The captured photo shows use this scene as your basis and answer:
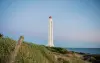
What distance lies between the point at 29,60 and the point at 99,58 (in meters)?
6.32

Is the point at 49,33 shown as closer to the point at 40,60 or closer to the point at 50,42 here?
the point at 50,42

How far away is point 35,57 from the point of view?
5809 millimetres

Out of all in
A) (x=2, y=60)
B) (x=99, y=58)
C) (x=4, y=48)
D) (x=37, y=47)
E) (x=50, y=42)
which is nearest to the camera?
(x=2, y=60)

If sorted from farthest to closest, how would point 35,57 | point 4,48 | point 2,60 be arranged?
point 35,57, point 4,48, point 2,60

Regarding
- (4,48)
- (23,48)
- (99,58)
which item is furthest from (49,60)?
(99,58)

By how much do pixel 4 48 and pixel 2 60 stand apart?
0.45 m

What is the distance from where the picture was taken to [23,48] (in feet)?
18.5

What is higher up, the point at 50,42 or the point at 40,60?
the point at 50,42

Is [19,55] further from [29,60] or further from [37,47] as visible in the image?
[37,47]

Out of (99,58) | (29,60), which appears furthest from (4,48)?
(99,58)

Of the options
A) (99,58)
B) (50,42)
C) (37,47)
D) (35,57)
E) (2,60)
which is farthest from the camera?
(50,42)

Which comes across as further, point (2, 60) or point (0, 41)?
point (0, 41)

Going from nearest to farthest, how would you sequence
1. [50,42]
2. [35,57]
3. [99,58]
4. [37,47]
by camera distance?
[35,57], [37,47], [99,58], [50,42]

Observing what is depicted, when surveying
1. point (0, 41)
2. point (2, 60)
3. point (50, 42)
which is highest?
point (50, 42)
